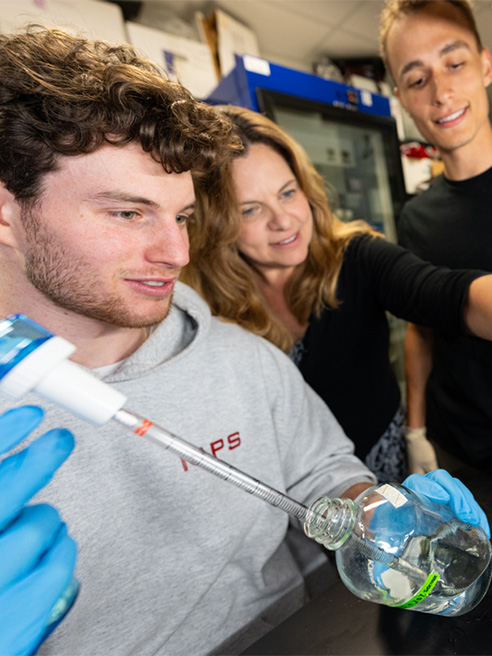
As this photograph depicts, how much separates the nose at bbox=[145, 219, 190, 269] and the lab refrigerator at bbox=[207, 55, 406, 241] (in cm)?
130

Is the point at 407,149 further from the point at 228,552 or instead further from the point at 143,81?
the point at 228,552

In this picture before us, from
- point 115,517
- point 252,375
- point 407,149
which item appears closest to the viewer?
point 115,517

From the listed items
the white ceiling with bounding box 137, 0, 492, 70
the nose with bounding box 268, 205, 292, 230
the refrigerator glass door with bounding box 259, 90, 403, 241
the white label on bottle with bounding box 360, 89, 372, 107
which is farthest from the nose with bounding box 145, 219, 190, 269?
the white ceiling with bounding box 137, 0, 492, 70

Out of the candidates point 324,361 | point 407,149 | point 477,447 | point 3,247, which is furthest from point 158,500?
point 407,149

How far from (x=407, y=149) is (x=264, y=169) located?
2391mm

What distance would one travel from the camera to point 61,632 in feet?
2.36

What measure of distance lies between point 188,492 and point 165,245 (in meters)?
0.51

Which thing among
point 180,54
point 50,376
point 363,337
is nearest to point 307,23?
point 180,54

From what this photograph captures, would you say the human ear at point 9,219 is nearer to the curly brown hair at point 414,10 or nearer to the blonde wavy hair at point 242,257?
the blonde wavy hair at point 242,257

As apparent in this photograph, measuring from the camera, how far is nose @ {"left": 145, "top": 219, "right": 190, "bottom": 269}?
32.9 inches

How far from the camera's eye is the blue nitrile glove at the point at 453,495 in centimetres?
64

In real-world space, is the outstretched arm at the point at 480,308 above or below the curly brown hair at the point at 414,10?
below

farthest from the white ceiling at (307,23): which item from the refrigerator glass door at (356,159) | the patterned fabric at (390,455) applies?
the patterned fabric at (390,455)

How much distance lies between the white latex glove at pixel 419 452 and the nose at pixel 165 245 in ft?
3.69
